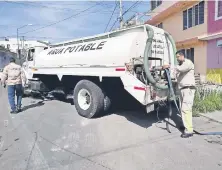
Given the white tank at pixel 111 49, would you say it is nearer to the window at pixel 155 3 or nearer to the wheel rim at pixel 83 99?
the wheel rim at pixel 83 99

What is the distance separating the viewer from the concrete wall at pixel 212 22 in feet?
43.5

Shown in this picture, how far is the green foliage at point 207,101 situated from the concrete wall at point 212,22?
613 cm

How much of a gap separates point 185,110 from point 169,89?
2.92 feet

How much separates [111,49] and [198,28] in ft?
34.9

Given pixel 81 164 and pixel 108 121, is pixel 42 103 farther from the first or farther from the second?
pixel 81 164

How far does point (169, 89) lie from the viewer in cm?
608

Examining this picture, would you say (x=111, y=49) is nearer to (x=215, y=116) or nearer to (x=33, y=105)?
(x=215, y=116)

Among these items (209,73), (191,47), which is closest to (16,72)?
(209,73)

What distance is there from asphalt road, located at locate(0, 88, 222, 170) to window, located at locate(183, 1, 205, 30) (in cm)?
1014

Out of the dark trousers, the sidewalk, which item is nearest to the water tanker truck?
the dark trousers

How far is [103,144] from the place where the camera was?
194 inches

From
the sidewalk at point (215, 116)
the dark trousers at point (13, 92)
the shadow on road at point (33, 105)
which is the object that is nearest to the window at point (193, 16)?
the sidewalk at point (215, 116)

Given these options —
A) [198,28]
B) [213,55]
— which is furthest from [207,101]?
[198,28]

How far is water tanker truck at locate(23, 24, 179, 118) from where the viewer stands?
5.86m
